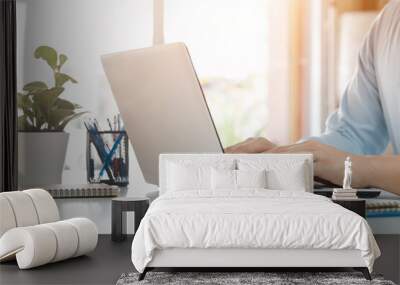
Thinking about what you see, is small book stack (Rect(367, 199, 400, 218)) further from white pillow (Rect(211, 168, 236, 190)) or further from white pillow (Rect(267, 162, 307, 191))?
white pillow (Rect(211, 168, 236, 190))

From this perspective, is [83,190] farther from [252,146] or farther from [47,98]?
[252,146]

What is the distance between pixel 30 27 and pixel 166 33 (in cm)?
123

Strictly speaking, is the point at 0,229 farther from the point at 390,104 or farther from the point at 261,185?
the point at 390,104

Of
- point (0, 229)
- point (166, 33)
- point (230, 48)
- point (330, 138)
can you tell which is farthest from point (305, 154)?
point (0, 229)

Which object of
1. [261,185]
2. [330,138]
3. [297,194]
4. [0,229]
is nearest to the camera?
[0,229]

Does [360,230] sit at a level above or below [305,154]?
below

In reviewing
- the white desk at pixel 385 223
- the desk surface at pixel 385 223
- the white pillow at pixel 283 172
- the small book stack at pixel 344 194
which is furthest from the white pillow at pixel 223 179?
the white desk at pixel 385 223

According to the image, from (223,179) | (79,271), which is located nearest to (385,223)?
(223,179)

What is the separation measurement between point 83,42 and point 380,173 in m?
2.78

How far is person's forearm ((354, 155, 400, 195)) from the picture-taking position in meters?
5.80

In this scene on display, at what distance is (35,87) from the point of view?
6.33 metres

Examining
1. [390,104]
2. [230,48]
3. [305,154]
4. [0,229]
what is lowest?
[0,229]

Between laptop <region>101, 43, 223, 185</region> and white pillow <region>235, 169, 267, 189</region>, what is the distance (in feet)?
1.80

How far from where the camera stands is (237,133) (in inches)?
243
